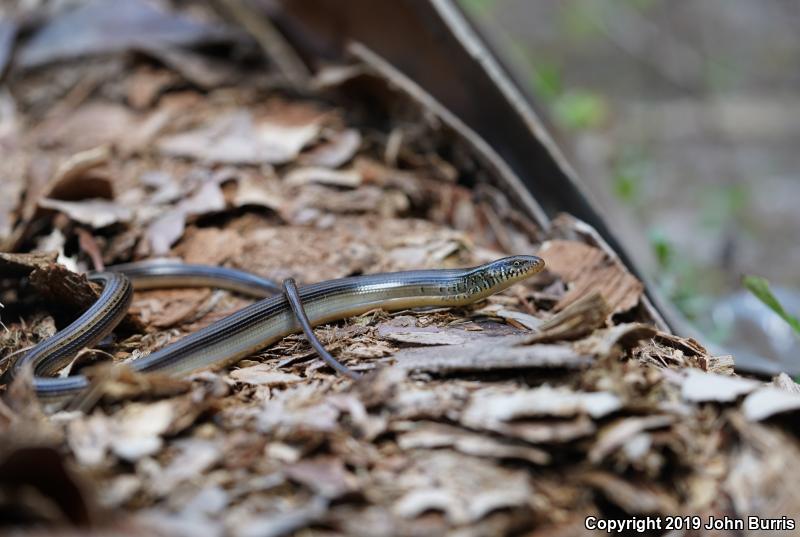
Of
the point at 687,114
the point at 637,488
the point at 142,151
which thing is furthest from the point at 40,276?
the point at 687,114

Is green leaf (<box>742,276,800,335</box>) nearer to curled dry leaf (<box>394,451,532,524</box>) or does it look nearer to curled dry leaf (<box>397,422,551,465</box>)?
curled dry leaf (<box>397,422,551,465</box>)

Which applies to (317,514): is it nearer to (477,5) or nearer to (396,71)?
(396,71)

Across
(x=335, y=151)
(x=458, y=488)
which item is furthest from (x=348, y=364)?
(x=335, y=151)

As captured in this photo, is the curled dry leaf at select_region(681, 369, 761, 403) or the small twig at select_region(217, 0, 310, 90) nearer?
the curled dry leaf at select_region(681, 369, 761, 403)

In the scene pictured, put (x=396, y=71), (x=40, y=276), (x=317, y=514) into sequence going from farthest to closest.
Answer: (x=396, y=71)
(x=40, y=276)
(x=317, y=514)

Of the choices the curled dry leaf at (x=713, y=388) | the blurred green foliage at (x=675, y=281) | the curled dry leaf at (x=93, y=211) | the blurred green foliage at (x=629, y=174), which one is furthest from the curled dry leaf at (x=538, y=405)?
the blurred green foliage at (x=629, y=174)

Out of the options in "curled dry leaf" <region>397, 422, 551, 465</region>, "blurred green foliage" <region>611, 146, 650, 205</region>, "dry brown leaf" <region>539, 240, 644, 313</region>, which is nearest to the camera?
"curled dry leaf" <region>397, 422, 551, 465</region>

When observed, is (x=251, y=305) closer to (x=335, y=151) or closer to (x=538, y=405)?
(x=538, y=405)

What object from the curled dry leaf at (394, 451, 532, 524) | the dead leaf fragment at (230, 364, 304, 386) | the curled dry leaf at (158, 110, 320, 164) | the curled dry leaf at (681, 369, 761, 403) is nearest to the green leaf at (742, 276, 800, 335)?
the curled dry leaf at (681, 369, 761, 403)
